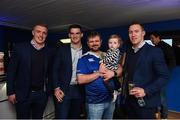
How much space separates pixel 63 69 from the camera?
2248 mm

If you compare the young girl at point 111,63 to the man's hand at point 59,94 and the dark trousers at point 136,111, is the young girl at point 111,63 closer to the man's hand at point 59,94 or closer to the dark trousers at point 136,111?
the dark trousers at point 136,111

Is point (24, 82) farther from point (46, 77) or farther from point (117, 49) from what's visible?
point (117, 49)

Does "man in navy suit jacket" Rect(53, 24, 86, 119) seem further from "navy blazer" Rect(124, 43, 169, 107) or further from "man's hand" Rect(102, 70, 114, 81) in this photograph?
"navy blazer" Rect(124, 43, 169, 107)

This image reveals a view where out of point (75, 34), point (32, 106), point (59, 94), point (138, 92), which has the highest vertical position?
point (75, 34)

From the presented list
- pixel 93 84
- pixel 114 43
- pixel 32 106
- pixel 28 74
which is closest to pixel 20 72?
pixel 28 74

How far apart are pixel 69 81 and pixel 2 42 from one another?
16.0 ft

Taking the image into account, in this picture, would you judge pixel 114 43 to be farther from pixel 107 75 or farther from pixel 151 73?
pixel 151 73

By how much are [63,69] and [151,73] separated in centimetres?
90

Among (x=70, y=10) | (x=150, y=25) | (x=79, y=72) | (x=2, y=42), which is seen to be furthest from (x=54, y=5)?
(x=2, y=42)

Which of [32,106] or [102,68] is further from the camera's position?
[32,106]

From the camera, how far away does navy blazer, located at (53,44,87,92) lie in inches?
87.7

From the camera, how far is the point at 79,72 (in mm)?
2059

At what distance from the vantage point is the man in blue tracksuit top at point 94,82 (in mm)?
2006

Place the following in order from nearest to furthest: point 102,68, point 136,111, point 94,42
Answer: point 136,111
point 102,68
point 94,42
